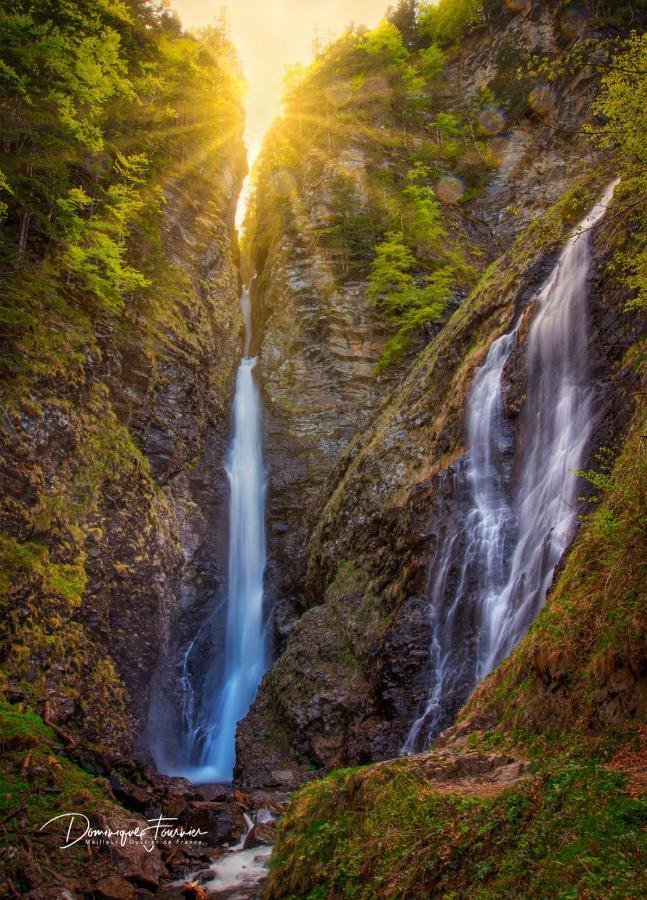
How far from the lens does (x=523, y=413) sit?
1188 cm

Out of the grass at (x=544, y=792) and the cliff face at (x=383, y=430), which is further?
the cliff face at (x=383, y=430)

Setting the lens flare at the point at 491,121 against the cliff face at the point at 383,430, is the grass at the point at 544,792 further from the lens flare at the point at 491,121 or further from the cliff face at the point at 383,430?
the lens flare at the point at 491,121

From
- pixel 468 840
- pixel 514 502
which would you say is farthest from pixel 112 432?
pixel 468 840

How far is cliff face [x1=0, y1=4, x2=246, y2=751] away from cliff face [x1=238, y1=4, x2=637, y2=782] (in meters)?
3.26

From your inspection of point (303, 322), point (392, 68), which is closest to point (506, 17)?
point (392, 68)

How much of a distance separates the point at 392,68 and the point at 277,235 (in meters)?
15.2

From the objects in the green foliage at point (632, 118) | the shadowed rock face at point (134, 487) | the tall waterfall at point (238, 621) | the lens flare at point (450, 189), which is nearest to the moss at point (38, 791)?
the shadowed rock face at point (134, 487)

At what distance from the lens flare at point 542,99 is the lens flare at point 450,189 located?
17.3 ft

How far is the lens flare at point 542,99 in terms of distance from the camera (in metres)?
28.5

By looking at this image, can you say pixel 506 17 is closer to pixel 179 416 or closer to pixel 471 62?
pixel 471 62

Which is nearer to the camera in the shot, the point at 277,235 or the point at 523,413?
the point at 523,413

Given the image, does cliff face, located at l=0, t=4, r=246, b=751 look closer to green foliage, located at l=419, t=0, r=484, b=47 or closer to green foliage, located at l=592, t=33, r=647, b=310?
green foliage, located at l=592, t=33, r=647, b=310

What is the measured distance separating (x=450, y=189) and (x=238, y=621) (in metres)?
25.4

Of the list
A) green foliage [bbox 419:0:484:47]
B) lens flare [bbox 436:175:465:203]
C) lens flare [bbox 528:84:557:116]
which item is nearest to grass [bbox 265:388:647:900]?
lens flare [bbox 436:175:465:203]
